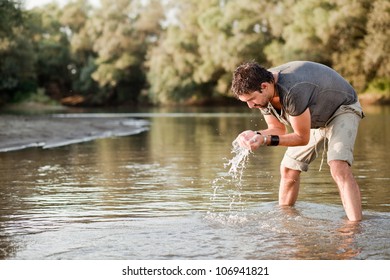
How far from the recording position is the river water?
19.2 feet

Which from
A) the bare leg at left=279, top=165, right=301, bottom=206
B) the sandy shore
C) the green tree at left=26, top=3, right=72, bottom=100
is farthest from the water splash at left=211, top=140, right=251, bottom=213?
the green tree at left=26, top=3, right=72, bottom=100

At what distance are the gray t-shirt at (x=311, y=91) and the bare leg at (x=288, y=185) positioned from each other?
823 millimetres

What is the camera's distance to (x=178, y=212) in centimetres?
768

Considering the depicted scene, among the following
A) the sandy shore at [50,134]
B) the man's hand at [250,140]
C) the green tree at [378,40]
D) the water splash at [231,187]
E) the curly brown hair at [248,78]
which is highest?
the green tree at [378,40]

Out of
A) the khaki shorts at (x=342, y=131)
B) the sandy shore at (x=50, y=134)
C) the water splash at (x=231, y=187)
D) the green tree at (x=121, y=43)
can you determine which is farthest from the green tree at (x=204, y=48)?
the khaki shorts at (x=342, y=131)

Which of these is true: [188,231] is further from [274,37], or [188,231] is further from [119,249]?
[274,37]

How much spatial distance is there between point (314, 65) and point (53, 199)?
11.9 ft

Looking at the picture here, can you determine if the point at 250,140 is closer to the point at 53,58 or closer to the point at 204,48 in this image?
the point at 204,48

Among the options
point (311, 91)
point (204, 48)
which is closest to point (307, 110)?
point (311, 91)

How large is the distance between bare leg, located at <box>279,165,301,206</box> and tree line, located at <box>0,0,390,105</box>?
2482cm

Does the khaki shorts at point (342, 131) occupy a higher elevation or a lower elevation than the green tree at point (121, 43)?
lower

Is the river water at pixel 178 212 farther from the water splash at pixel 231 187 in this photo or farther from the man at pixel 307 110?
the man at pixel 307 110

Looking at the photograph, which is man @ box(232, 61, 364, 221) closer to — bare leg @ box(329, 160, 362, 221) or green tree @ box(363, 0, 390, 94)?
bare leg @ box(329, 160, 362, 221)

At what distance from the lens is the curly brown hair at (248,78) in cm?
617
